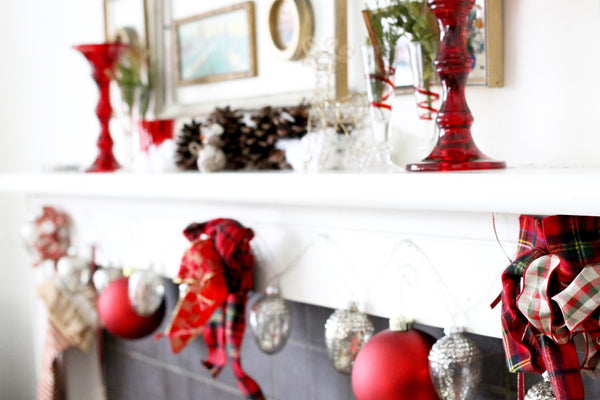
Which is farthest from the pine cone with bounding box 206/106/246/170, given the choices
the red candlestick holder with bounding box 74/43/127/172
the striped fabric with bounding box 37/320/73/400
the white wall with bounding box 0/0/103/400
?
the striped fabric with bounding box 37/320/73/400

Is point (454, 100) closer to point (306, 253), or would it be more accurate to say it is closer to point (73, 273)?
point (306, 253)

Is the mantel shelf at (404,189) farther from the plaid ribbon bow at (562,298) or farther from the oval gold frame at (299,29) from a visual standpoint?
the oval gold frame at (299,29)

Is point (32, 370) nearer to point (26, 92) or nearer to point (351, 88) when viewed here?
point (26, 92)

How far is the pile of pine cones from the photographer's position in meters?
1.20

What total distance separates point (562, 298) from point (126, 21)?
1.18 m

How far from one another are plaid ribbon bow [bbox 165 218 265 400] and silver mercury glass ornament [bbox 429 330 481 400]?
41 cm

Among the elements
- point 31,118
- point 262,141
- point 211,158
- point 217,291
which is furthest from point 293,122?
point 31,118

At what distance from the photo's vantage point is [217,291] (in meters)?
1.20

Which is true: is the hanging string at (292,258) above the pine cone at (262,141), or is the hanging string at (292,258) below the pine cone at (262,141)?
below

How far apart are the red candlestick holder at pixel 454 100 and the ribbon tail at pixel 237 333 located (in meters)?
0.45

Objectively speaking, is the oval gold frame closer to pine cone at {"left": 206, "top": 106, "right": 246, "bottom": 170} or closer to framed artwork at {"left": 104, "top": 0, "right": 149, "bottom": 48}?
pine cone at {"left": 206, "top": 106, "right": 246, "bottom": 170}

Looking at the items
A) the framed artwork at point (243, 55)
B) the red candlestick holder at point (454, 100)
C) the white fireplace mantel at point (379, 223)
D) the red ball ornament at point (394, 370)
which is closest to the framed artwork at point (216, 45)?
the framed artwork at point (243, 55)

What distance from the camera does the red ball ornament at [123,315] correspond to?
4.67 feet

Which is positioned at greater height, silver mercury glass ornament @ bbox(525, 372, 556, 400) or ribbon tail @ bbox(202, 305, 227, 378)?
silver mercury glass ornament @ bbox(525, 372, 556, 400)
